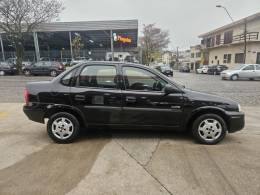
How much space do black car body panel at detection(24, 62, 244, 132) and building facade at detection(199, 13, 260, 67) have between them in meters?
26.6

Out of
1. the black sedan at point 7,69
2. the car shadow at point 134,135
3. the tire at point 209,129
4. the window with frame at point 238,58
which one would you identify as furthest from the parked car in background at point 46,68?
the window with frame at point 238,58

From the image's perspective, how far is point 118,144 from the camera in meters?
4.23

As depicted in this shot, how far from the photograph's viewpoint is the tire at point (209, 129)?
4180 millimetres

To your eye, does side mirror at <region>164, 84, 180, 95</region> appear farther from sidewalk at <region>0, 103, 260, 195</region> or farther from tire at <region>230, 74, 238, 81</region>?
tire at <region>230, 74, 238, 81</region>

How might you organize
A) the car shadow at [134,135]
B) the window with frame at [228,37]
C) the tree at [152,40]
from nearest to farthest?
1. the car shadow at [134,135]
2. the window with frame at [228,37]
3. the tree at [152,40]

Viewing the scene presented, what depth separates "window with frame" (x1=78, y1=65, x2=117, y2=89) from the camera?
4.19 m

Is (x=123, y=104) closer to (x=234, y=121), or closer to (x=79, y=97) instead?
(x=79, y=97)

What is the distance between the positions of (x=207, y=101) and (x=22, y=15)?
22198 mm

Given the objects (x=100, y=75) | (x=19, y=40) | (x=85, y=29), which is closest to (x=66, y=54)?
(x=85, y=29)

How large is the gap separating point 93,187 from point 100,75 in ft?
7.21

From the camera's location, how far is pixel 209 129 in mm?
4219

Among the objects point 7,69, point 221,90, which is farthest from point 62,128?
point 7,69

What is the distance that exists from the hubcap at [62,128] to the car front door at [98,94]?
0.39m

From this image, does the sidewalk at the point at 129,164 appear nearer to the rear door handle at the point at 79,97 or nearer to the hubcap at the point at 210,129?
the hubcap at the point at 210,129
